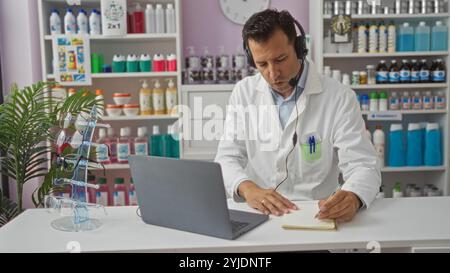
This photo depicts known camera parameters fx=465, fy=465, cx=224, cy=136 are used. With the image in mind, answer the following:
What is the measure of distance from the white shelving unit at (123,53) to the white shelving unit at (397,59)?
1021 millimetres

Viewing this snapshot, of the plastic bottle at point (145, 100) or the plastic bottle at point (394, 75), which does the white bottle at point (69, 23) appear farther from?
the plastic bottle at point (394, 75)

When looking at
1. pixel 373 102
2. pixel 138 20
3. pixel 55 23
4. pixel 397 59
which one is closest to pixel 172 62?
pixel 138 20

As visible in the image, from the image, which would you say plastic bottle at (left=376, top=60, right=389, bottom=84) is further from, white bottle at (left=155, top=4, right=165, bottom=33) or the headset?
the headset

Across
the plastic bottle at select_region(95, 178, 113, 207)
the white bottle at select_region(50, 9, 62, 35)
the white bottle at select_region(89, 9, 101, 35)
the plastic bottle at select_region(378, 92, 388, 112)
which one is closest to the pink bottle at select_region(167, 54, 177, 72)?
the white bottle at select_region(89, 9, 101, 35)

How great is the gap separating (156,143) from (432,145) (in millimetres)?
2076

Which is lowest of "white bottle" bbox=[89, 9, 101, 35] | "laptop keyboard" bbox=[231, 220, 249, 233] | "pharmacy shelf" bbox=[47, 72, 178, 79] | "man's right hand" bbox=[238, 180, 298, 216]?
"laptop keyboard" bbox=[231, 220, 249, 233]

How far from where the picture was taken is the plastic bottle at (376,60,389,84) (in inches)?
136

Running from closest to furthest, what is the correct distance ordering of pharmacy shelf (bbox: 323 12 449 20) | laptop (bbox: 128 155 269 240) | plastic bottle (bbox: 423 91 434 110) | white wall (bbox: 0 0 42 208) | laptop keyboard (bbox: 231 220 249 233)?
laptop (bbox: 128 155 269 240)
laptop keyboard (bbox: 231 220 249 233)
white wall (bbox: 0 0 42 208)
pharmacy shelf (bbox: 323 12 449 20)
plastic bottle (bbox: 423 91 434 110)

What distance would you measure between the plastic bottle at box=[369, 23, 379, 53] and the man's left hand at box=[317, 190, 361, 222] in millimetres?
2240

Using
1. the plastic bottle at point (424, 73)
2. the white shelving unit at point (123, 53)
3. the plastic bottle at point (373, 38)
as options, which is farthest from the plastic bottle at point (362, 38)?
the white shelving unit at point (123, 53)

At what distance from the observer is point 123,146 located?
341cm

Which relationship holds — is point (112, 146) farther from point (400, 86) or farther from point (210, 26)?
point (400, 86)

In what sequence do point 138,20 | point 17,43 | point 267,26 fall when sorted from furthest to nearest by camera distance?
point 138,20 → point 17,43 → point 267,26

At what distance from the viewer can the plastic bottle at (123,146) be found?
3.41 metres
